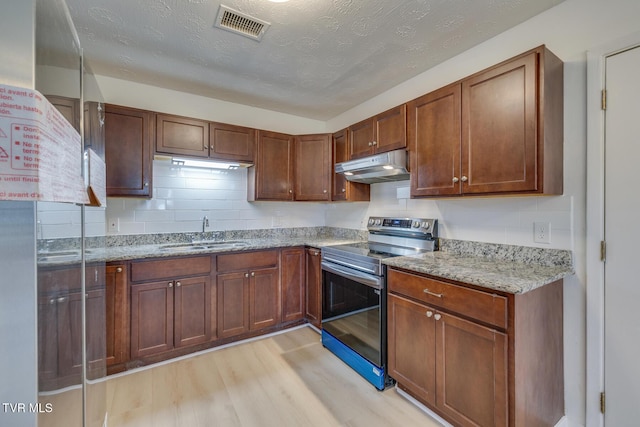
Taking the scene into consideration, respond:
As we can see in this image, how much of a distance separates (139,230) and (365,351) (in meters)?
2.35

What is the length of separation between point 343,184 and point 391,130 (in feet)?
2.72

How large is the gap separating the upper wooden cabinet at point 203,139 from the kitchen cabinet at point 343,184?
912 mm

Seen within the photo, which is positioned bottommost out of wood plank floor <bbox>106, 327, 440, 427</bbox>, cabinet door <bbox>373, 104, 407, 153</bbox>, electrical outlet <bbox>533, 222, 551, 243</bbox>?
wood plank floor <bbox>106, 327, 440, 427</bbox>

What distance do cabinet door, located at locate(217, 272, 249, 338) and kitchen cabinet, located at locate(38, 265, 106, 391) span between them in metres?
1.42

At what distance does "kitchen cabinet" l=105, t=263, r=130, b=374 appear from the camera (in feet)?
6.87

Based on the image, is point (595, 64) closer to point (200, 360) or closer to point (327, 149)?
point (327, 149)

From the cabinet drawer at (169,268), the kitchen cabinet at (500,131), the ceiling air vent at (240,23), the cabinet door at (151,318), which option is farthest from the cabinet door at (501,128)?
the cabinet door at (151,318)

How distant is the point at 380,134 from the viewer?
2.49m

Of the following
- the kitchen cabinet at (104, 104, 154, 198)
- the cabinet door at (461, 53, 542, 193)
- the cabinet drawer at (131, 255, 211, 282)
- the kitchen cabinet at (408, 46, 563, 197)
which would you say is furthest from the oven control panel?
the kitchen cabinet at (104, 104, 154, 198)

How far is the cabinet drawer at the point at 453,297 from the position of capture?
135cm

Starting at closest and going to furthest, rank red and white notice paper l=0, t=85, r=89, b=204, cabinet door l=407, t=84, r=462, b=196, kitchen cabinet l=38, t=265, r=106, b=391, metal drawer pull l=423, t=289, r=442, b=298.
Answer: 1. red and white notice paper l=0, t=85, r=89, b=204
2. kitchen cabinet l=38, t=265, r=106, b=391
3. metal drawer pull l=423, t=289, r=442, b=298
4. cabinet door l=407, t=84, r=462, b=196

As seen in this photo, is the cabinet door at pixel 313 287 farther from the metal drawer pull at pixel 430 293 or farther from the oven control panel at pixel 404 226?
the metal drawer pull at pixel 430 293

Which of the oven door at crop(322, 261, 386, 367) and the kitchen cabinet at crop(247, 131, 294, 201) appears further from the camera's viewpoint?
the kitchen cabinet at crop(247, 131, 294, 201)

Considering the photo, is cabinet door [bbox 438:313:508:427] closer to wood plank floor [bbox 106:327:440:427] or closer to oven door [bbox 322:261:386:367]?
wood plank floor [bbox 106:327:440:427]
